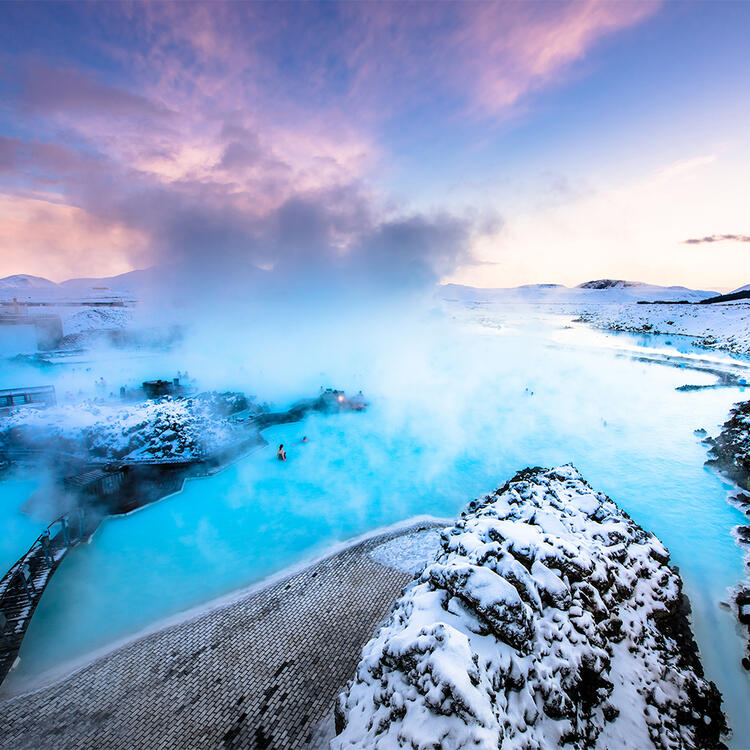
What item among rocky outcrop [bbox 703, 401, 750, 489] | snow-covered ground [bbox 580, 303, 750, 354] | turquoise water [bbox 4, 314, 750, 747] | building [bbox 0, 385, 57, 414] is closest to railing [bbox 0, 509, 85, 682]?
turquoise water [bbox 4, 314, 750, 747]

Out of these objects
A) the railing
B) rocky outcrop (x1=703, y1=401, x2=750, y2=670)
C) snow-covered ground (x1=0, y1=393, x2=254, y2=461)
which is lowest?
rocky outcrop (x1=703, y1=401, x2=750, y2=670)

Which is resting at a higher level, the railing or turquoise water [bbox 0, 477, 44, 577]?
the railing

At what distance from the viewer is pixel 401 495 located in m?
16.4

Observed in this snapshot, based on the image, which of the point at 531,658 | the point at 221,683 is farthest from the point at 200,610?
the point at 531,658

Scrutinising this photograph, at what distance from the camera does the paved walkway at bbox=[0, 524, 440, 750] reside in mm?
6387

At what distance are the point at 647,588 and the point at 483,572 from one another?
18.2 ft

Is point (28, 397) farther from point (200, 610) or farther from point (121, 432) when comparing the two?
point (200, 610)

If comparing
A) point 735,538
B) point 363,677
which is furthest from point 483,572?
point 735,538

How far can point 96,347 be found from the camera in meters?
48.3

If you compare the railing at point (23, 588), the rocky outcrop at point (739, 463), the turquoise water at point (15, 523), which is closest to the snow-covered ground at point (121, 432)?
the turquoise water at point (15, 523)

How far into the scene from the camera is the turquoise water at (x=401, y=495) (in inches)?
396

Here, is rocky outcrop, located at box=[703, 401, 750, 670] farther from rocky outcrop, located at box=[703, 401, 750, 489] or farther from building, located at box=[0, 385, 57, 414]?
building, located at box=[0, 385, 57, 414]

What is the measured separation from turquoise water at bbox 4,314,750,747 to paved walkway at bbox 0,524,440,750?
187cm

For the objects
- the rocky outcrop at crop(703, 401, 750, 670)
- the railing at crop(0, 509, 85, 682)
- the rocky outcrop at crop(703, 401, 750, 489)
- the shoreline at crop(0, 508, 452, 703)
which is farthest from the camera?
the rocky outcrop at crop(703, 401, 750, 489)
